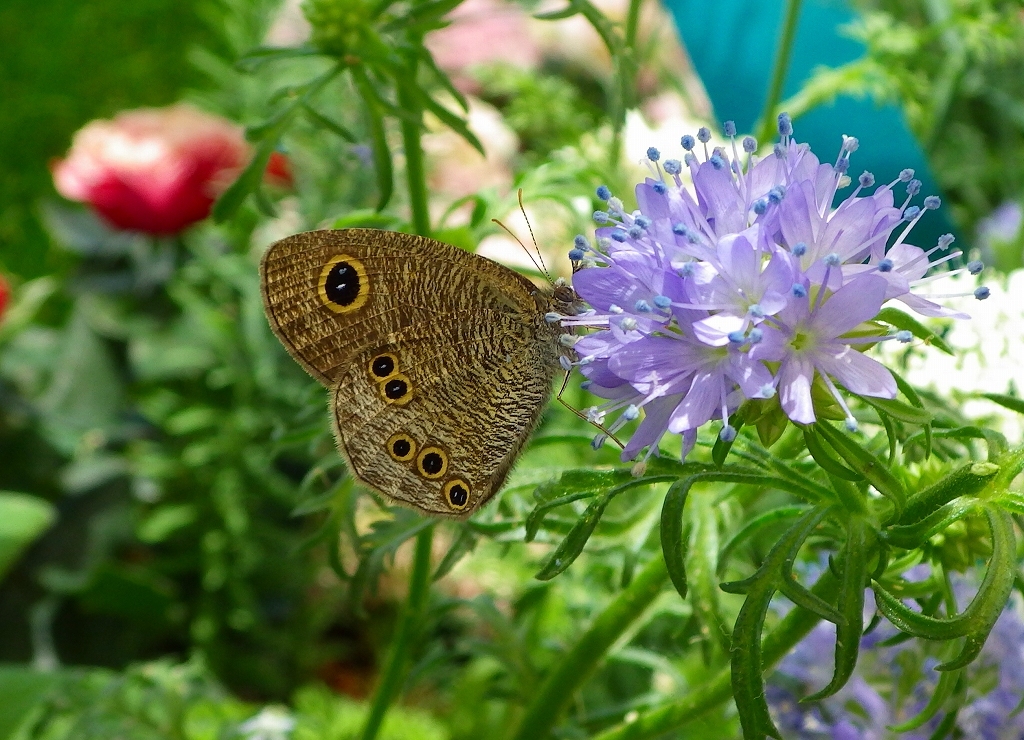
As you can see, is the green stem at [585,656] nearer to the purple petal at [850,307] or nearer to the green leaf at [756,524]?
the green leaf at [756,524]

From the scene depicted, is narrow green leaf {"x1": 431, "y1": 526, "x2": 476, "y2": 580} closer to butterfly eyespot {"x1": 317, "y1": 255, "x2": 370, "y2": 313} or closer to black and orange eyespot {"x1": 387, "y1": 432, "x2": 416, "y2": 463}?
black and orange eyespot {"x1": 387, "y1": 432, "x2": 416, "y2": 463}

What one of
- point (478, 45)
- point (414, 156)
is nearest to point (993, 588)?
point (414, 156)

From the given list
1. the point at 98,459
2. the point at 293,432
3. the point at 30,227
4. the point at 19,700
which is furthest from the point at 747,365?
the point at 30,227

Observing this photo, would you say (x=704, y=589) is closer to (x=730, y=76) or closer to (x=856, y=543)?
(x=856, y=543)

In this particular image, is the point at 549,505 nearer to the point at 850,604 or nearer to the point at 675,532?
the point at 675,532

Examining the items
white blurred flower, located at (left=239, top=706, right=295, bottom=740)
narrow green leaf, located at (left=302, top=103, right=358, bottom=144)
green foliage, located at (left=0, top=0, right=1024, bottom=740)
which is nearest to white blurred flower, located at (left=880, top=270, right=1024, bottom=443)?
green foliage, located at (left=0, top=0, right=1024, bottom=740)

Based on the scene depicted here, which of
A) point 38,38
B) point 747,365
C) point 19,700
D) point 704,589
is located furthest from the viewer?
point 38,38

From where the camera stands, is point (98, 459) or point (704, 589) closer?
point (704, 589)
